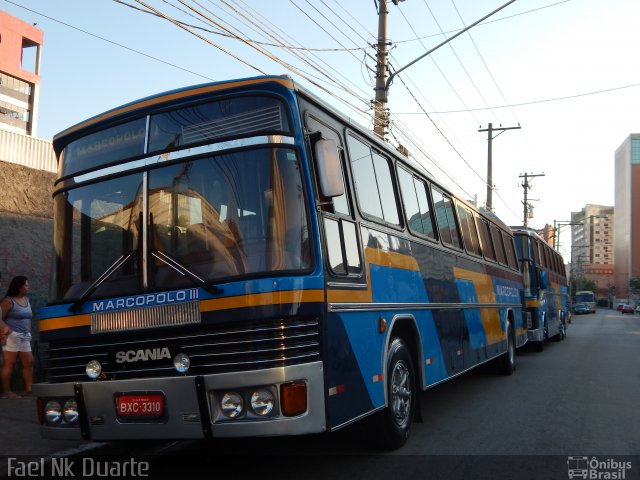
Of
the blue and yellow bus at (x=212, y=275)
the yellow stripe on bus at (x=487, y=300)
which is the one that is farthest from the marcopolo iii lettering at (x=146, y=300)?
the yellow stripe on bus at (x=487, y=300)

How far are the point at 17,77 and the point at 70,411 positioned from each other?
93.6 metres

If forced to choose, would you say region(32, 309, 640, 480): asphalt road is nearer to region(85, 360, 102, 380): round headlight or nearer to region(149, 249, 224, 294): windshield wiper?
region(85, 360, 102, 380): round headlight

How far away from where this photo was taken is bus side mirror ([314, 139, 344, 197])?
15.8 feet

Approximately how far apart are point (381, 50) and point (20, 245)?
9.68 m

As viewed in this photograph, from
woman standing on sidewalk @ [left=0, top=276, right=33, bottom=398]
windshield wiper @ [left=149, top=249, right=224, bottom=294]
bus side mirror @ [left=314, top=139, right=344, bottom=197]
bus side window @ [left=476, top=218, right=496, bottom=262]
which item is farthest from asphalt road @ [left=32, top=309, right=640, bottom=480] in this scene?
woman standing on sidewalk @ [left=0, top=276, right=33, bottom=398]

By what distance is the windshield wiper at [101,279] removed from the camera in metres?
4.89

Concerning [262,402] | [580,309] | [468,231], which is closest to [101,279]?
[262,402]

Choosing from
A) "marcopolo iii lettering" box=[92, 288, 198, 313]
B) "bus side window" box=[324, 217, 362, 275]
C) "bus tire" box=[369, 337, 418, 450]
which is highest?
"bus side window" box=[324, 217, 362, 275]

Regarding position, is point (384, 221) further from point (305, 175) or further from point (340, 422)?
point (340, 422)

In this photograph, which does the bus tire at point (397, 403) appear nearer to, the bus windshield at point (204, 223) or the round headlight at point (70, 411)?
the bus windshield at point (204, 223)

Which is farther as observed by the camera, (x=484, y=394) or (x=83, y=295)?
(x=484, y=394)

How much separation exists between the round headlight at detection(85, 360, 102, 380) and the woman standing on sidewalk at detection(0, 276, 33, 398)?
4.23 metres

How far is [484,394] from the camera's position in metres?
9.79

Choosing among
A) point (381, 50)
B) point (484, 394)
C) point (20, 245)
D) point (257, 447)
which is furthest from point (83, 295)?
point (381, 50)
